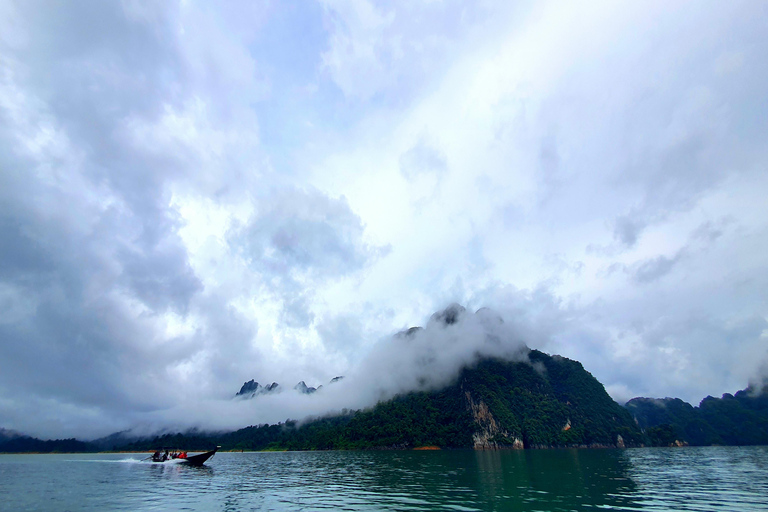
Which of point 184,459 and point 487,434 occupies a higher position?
point 487,434

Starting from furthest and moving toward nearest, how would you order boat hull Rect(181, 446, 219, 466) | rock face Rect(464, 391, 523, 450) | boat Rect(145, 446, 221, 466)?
rock face Rect(464, 391, 523, 450), boat Rect(145, 446, 221, 466), boat hull Rect(181, 446, 219, 466)

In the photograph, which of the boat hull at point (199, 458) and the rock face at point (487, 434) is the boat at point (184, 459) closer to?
the boat hull at point (199, 458)

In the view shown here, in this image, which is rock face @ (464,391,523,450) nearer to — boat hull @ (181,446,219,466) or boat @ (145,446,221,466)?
boat @ (145,446,221,466)

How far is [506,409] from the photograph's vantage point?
189875 millimetres

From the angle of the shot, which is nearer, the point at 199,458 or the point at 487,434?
the point at 199,458

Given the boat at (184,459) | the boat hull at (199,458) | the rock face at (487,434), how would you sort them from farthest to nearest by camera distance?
the rock face at (487,434) < the boat at (184,459) < the boat hull at (199,458)

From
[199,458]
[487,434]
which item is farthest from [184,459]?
[487,434]

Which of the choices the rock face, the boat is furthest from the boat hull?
the rock face

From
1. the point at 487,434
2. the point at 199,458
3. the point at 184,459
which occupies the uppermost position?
the point at 487,434

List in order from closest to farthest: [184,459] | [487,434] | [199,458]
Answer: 1. [199,458]
2. [184,459]
3. [487,434]

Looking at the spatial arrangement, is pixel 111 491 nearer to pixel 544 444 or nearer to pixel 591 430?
pixel 544 444

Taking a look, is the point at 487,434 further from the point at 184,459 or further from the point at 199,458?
the point at 199,458

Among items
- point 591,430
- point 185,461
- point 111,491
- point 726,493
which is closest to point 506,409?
point 591,430

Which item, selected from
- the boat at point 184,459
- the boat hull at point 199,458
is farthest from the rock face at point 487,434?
the boat hull at point 199,458
